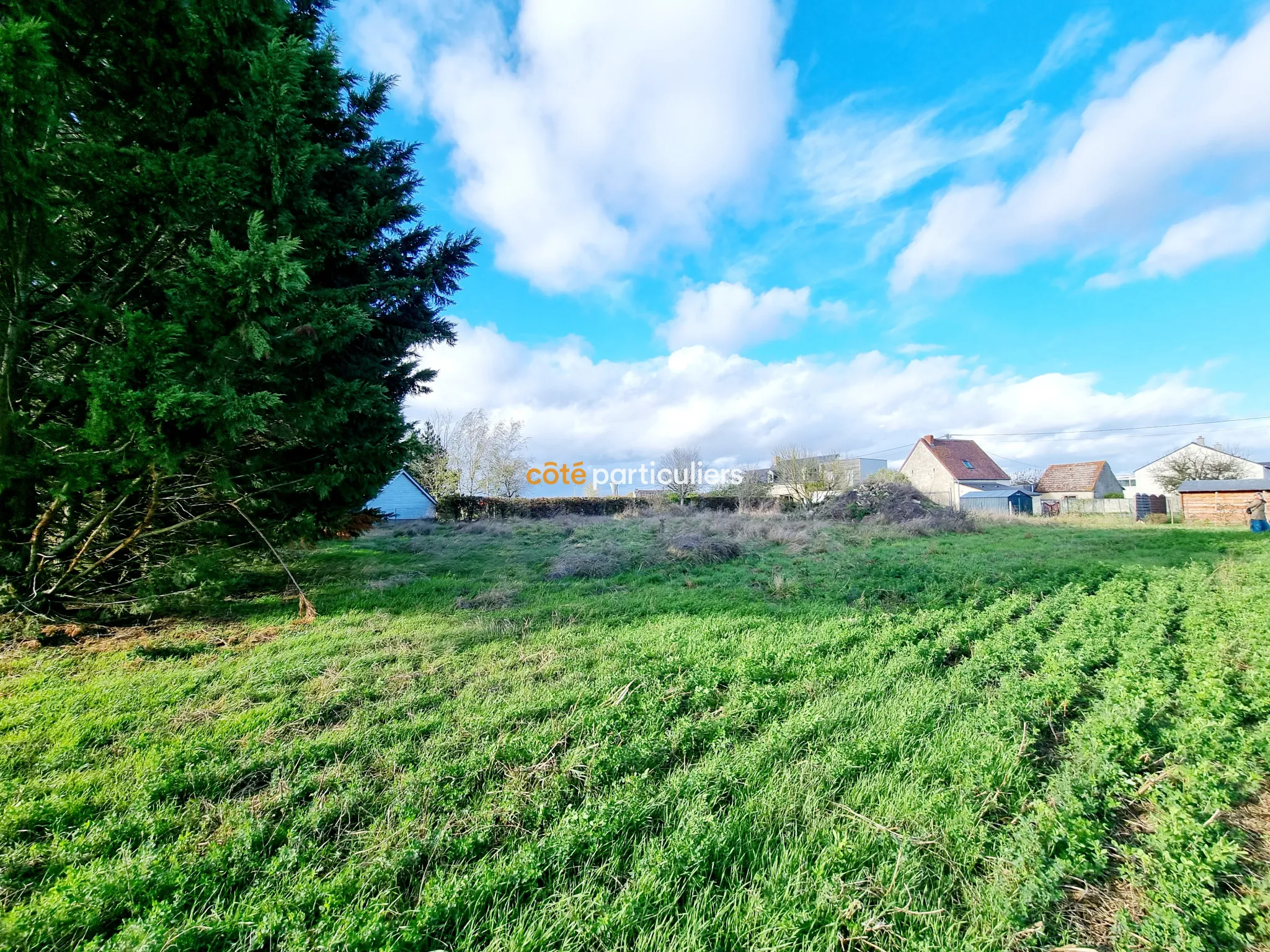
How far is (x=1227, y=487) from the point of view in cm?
2186

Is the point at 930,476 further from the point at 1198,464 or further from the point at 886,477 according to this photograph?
the point at 1198,464

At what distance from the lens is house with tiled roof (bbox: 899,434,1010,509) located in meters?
35.3

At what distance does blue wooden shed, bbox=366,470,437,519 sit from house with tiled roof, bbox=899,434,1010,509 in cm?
3278

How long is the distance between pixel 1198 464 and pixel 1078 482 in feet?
27.2

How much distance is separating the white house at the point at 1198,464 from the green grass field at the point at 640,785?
139ft

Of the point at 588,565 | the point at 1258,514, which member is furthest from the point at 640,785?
the point at 1258,514

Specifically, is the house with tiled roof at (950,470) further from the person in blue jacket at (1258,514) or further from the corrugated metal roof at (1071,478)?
the person in blue jacket at (1258,514)

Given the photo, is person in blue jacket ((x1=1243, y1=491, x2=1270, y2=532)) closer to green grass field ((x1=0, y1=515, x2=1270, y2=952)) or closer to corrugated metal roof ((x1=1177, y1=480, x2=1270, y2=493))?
corrugated metal roof ((x1=1177, y1=480, x2=1270, y2=493))

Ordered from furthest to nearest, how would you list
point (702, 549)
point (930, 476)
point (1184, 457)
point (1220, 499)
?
point (1184, 457), point (930, 476), point (1220, 499), point (702, 549)

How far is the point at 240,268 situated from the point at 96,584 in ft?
13.1

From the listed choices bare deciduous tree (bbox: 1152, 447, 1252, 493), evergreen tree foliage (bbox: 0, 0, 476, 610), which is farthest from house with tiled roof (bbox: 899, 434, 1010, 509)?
evergreen tree foliage (bbox: 0, 0, 476, 610)

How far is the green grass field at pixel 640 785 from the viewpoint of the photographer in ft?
6.16

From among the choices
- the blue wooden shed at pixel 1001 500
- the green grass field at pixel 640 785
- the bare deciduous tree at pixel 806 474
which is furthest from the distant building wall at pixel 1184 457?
the green grass field at pixel 640 785

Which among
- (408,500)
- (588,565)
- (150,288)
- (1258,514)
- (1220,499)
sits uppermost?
(150,288)
